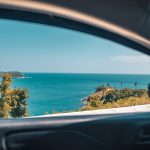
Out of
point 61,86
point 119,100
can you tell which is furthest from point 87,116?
point 61,86

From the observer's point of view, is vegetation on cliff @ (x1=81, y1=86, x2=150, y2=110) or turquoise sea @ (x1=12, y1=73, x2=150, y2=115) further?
turquoise sea @ (x1=12, y1=73, x2=150, y2=115)

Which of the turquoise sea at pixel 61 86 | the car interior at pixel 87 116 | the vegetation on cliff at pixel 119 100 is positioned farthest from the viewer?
the turquoise sea at pixel 61 86

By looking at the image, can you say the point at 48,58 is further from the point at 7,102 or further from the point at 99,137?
the point at 99,137

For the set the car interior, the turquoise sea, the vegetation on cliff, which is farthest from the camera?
the turquoise sea

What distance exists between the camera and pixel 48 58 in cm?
2858

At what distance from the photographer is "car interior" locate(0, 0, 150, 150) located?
2059 millimetres

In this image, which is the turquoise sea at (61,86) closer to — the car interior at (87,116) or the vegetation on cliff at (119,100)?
the vegetation on cliff at (119,100)

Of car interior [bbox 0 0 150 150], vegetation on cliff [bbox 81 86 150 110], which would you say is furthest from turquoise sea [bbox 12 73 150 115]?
car interior [bbox 0 0 150 150]

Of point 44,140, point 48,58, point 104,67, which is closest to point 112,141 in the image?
point 44,140

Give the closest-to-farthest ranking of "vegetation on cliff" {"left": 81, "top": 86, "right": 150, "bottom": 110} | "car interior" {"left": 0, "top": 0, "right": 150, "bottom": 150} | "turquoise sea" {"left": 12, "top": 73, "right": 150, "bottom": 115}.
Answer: "car interior" {"left": 0, "top": 0, "right": 150, "bottom": 150} < "vegetation on cliff" {"left": 81, "top": 86, "right": 150, "bottom": 110} < "turquoise sea" {"left": 12, "top": 73, "right": 150, "bottom": 115}

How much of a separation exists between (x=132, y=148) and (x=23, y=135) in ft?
2.58

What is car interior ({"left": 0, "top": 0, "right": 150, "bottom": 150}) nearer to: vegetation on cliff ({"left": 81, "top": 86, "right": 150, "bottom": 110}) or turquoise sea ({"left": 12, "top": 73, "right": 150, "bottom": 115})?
vegetation on cliff ({"left": 81, "top": 86, "right": 150, "bottom": 110})

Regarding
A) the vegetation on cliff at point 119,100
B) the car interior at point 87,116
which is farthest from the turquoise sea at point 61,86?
the car interior at point 87,116

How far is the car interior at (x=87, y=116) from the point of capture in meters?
2.06
